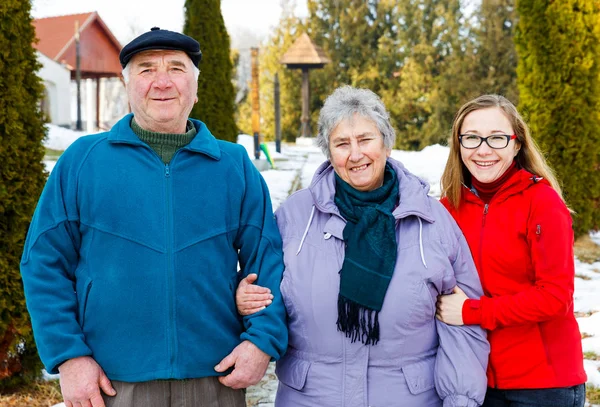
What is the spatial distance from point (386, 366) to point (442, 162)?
12.1 meters

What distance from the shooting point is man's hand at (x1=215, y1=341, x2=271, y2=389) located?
2.16 m

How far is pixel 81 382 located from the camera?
2.03 m

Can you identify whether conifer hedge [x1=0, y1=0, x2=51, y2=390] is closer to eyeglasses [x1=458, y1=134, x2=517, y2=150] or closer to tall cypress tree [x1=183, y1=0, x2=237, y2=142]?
eyeglasses [x1=458, y1=134, x2=517, y2=150]

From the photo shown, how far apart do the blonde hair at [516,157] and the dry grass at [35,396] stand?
285 centimetres

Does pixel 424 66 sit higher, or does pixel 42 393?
pixel 424 66

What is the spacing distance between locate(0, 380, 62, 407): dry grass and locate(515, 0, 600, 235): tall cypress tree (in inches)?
231

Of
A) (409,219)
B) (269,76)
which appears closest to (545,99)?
(409,219)

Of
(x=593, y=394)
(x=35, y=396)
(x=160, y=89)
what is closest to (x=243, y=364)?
(x=160, y=89)

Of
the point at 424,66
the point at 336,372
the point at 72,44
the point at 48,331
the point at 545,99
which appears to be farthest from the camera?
the point at 72,44

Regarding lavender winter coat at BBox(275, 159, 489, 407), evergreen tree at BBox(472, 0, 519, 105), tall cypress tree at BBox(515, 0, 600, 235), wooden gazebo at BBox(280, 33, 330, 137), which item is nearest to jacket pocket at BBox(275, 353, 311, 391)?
lavender winter coat at BBox(275, 159, 489, 407)

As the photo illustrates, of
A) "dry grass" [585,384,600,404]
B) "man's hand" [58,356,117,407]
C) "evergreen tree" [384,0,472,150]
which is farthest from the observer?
"evergreen tree" [384,0,472,150]

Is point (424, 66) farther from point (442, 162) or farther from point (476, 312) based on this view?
point (476, 312)

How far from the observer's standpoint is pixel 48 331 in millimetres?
2014

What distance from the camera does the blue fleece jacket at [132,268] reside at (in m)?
2.07
